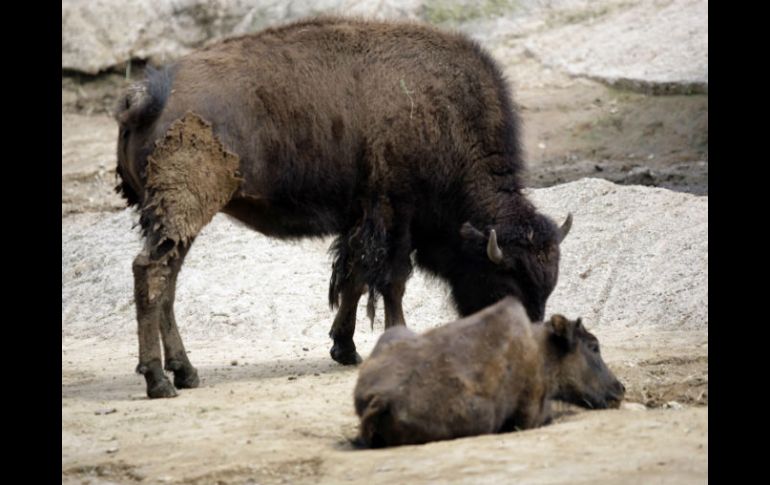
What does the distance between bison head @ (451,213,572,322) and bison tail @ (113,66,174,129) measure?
2.45m

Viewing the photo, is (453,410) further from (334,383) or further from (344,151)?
(344,151)

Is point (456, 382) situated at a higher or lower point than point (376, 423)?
higher

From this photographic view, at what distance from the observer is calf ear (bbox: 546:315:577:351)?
7.70 meters

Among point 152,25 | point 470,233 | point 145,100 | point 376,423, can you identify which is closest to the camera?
point 376,423

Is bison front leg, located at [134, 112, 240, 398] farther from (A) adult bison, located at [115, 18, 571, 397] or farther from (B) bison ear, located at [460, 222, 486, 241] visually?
(B) bison ear, located at [460, 222, 486, 241]

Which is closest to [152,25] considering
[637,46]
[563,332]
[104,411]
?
[637,46]

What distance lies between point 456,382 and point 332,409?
146 cm

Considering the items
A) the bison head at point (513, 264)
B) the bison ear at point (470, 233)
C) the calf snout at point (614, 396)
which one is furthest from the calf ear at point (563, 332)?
the bison ear at point (470, 233)

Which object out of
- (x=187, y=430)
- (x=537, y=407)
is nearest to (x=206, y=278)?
(x=187, y=430)

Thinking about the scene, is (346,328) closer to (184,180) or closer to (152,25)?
(184,180)

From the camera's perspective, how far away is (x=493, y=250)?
Result: 9.26 m

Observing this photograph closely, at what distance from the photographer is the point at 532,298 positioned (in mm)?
9289
